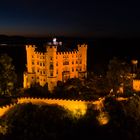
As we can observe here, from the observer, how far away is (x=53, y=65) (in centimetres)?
5041

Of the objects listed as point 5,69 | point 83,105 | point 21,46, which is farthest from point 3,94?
point 21,46

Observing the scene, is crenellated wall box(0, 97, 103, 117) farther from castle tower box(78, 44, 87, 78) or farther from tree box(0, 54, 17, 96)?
castle tower box(78, 44, 87, 78)

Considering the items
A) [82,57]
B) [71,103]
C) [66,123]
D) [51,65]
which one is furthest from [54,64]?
[66,123]

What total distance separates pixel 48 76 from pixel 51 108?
38.7 ft

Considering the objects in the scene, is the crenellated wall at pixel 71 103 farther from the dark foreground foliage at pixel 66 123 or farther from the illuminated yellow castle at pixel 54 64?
the illuminated yellow castle at pixel 54 64

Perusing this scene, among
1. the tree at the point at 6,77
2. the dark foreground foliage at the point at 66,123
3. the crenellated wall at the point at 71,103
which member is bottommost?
the dark foreground foliage at the point at 66,123

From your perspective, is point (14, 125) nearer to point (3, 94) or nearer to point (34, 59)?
point (3, 94)

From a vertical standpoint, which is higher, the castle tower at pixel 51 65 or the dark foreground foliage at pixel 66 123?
the castle tower at pixel 51 65

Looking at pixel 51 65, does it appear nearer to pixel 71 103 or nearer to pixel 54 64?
pixel 54 64

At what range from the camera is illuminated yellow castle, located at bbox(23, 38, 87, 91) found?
5047cm

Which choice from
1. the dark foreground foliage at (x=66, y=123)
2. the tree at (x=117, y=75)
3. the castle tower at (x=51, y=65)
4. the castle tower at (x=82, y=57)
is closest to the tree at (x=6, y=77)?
the castle tower at (x=51, y=65)

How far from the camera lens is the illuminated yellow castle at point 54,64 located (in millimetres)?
50469

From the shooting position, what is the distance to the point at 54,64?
1987 inches

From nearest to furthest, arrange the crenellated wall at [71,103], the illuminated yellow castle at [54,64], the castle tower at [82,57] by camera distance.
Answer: the crenellated wall at [71,103] → the illuminated yellow castle at [54,64] → the castle tower at [82,57]
